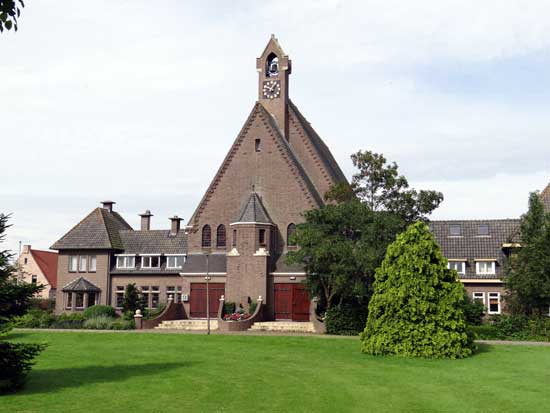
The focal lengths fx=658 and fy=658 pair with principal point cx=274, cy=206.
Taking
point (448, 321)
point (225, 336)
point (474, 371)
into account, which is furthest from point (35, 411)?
point (225, 336)

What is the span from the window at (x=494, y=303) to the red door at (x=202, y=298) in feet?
68.0

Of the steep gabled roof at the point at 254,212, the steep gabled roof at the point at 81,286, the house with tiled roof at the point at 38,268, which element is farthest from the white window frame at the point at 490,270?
the house with tiled roof at the point at 38,268

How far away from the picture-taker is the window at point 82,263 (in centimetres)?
6058

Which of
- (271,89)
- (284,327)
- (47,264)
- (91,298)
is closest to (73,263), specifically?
(91,298)

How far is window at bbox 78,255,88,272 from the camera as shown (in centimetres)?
6058

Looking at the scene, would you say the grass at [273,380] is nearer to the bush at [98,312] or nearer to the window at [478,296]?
the bush at [98,312]

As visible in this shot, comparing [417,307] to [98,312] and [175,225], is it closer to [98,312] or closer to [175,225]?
[98,312]

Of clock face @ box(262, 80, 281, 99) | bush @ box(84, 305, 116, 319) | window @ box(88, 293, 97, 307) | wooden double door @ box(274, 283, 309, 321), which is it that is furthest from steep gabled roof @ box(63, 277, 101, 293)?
clock face @ box(262, 80, 281, 99)

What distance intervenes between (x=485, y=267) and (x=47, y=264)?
6086 centimetres

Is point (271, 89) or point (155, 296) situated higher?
point (271, 89)

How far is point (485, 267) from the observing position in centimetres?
5203

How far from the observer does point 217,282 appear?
169 feet

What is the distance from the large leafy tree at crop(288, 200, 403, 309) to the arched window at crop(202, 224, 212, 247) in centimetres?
1361

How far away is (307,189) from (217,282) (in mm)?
10146
